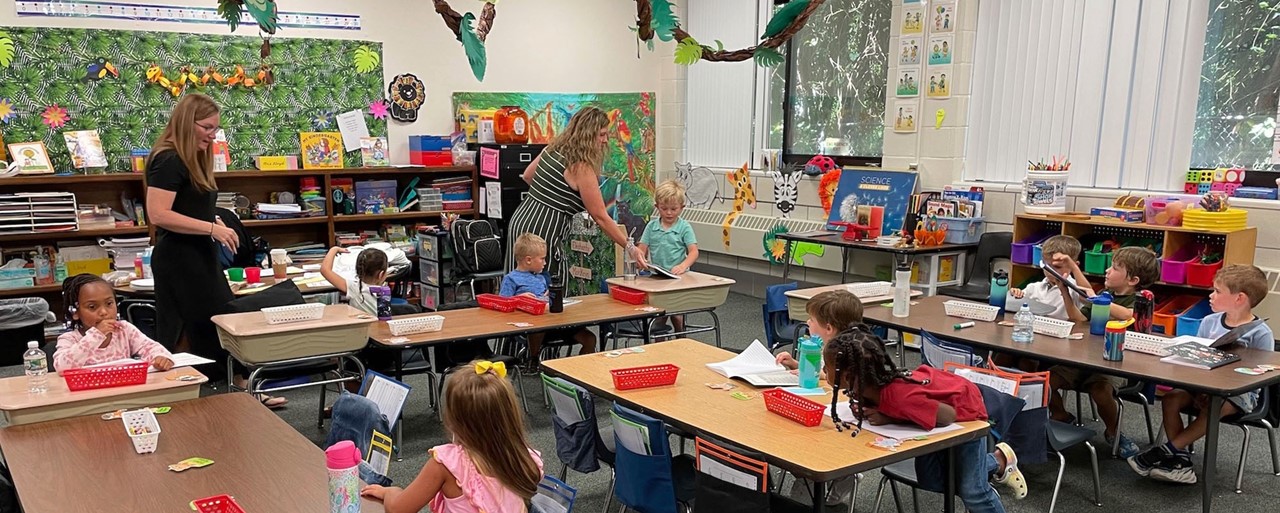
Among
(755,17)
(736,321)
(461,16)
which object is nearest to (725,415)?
(461,16)

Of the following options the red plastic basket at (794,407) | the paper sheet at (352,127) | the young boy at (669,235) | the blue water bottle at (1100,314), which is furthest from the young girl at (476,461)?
the paper sheet at (352,127)

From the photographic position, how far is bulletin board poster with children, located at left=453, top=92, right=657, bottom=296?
26.4ft

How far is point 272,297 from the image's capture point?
4223 millimetres

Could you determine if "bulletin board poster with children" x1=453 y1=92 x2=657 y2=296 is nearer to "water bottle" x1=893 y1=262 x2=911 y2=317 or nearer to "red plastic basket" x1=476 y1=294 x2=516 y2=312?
"red plastic basket" x1=476 y1=294 x2=516 y2=312

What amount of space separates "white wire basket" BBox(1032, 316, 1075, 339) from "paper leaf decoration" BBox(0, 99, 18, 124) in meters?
6.67

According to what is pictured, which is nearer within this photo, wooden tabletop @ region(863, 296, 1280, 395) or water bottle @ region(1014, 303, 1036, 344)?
wooden tabletop @ region(863, 296, 1280, 395)

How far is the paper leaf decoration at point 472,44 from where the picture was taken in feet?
4.51

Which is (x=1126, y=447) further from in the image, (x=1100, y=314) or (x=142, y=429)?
(x=142, y=429)

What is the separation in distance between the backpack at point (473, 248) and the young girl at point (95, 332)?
3474mm

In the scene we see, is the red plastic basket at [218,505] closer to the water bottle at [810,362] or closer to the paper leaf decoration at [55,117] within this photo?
the water bottle at [810,362]

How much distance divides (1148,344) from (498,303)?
2.95m

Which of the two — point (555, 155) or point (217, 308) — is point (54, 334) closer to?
point (217, 308)

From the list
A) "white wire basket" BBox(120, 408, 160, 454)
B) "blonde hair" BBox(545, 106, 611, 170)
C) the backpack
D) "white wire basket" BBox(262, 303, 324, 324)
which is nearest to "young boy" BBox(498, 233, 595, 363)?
"blonde hair" BBox(545, 106, 611, 170)

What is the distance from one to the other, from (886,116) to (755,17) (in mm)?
1835
